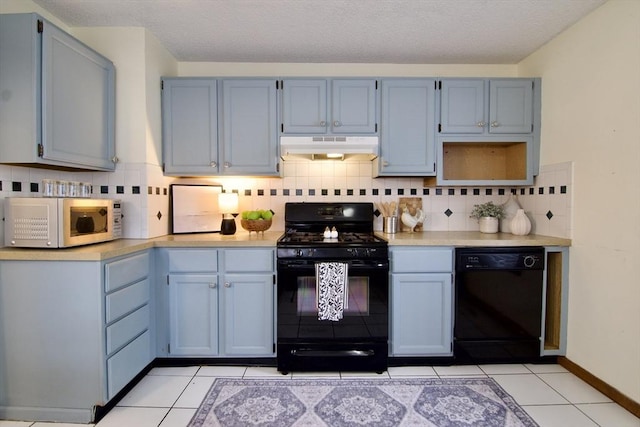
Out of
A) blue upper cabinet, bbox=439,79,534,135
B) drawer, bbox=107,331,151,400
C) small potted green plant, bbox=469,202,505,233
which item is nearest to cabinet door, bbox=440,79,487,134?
blue upper cabinet, bbox=439,79,534,135

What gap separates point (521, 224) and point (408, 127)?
1222 millimetres

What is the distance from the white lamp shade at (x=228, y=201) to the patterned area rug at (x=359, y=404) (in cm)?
135

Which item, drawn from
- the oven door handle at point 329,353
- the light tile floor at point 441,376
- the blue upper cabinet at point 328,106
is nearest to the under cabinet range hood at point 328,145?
the blue upper cabinet at point 328,106

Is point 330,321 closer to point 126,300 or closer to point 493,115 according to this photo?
point 126,300

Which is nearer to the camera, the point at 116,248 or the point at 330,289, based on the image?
the point at 116,248

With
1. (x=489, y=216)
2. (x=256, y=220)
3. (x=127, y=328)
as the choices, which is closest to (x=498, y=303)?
(x=489, y=216)

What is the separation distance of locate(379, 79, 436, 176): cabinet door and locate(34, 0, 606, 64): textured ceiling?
1.07 ft

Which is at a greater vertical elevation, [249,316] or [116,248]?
[116,248]

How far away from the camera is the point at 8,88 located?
1.75 m

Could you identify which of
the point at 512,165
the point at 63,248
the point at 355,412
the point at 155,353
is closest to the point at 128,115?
the point at 63,248

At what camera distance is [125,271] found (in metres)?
1.98

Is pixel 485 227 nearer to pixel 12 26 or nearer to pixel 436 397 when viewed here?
pixel 436 397

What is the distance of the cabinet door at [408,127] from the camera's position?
265cm

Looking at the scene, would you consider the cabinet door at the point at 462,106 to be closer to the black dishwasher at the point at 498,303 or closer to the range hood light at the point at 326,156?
the range hood light at the point at 326,156
